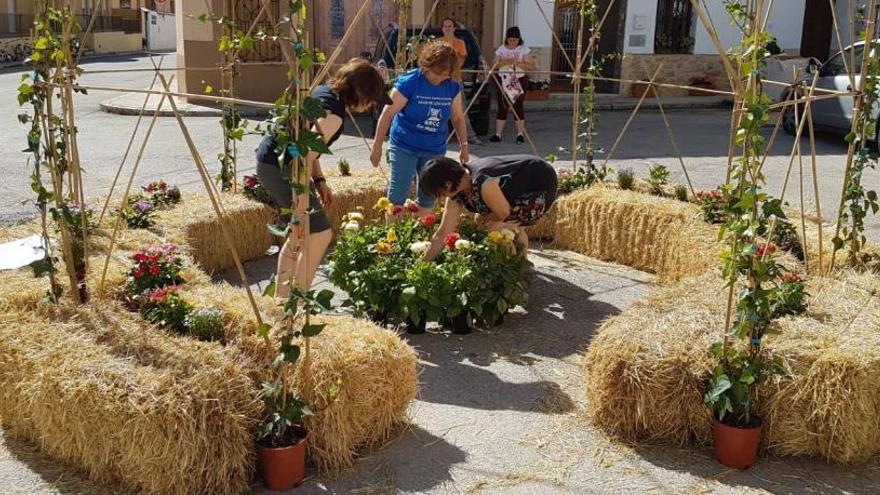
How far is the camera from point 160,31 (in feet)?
128

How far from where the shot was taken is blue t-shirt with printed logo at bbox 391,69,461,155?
19.2ft

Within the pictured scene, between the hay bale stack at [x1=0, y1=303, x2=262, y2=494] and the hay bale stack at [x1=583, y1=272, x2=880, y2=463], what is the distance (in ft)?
4.99

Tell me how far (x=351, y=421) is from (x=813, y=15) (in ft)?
60.2

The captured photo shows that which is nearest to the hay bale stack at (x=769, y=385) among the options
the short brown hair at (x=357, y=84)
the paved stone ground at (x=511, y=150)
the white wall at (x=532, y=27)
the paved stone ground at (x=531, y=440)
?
the paved stone ground at (x=531, y=440)

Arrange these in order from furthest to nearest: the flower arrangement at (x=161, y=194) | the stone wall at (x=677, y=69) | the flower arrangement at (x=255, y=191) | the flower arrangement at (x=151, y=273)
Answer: the stone wall at (x=677, y=69)
the flower arrangement at (x=255, y=191)
the flower arrangement at (x=161, y=194)
the flower arrangement at (x=151, y=273)

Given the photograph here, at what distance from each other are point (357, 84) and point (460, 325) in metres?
1.51

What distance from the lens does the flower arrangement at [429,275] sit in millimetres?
4855

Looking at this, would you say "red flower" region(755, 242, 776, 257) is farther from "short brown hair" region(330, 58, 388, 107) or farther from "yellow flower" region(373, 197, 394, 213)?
"yellow flower" region(373, 197, 394, 213)

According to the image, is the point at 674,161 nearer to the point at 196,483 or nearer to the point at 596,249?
the point at 596,249

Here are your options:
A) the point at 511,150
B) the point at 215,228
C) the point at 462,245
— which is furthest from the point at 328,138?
the point at 511,150

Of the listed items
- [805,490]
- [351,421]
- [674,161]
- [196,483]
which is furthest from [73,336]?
[674,161]

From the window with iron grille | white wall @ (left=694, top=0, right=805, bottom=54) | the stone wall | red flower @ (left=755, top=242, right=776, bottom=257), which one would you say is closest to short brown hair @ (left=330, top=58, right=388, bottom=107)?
red flower @ (left=755, top=242, right=776, bottom=257)

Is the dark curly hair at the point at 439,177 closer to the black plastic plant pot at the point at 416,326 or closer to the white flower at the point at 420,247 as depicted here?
the white flower at the point at 420,247

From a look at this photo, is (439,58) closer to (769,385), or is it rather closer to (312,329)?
(312,329)
